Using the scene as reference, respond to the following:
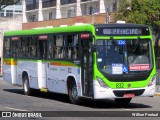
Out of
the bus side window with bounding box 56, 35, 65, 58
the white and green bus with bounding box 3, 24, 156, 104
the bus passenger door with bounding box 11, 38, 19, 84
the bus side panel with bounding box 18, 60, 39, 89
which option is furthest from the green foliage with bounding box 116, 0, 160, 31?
the white and green bus with bounding box 3, 24, 156, 104

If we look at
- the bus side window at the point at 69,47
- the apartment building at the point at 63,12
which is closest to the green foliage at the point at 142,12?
the apartment building at the point at 63,12

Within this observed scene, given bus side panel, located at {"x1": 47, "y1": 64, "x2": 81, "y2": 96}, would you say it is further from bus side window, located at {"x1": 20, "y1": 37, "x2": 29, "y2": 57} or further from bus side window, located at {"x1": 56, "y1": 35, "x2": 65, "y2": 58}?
bus side window, located at {"x1": 20, "y1": 37, "x2": 29, "y2": 57}

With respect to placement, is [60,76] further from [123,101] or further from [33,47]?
[33,47]

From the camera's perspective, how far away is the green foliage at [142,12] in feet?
107

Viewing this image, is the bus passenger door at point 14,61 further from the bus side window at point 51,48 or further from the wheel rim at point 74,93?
the wheel rim at point 74,93

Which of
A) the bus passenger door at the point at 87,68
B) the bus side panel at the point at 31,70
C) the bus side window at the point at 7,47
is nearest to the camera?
the bus passenger door at the point at 87,68

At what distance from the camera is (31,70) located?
24.2 meters

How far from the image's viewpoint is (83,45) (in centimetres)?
1938

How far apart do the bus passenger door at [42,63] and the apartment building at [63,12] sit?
23.0 meters

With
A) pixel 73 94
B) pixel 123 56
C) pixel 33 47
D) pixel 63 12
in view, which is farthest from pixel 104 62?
pixel 63 12

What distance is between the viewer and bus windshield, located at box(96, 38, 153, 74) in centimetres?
1845

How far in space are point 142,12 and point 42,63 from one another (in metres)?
11.9

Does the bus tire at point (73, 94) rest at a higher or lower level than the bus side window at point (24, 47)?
lower

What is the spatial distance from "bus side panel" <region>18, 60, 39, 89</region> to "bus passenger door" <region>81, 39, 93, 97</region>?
15.4ft
